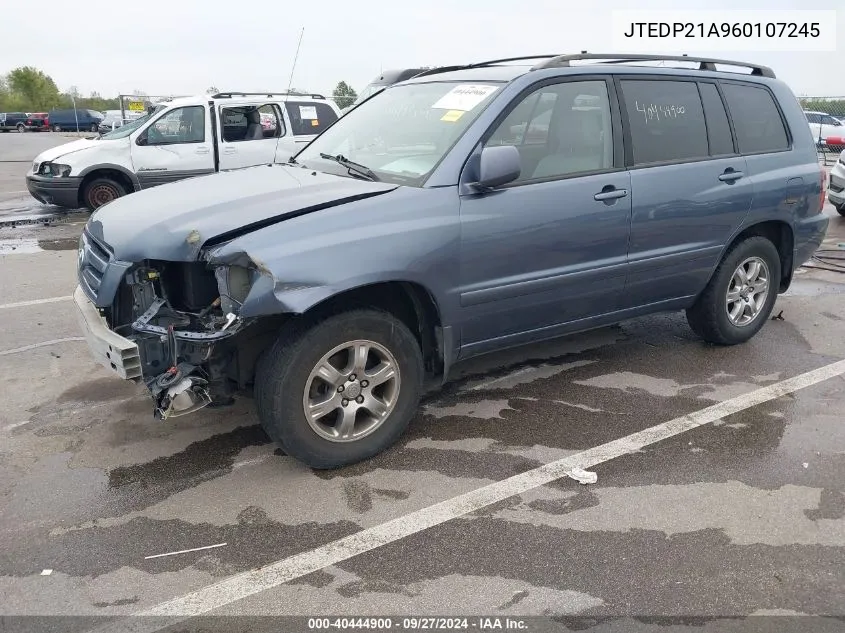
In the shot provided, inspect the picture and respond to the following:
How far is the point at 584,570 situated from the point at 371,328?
4.51 feet

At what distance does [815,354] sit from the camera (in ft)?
16.4

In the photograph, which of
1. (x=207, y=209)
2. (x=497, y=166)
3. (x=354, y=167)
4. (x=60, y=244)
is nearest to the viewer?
(x=207, y=209)

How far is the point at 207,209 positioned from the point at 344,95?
1639 centimetres

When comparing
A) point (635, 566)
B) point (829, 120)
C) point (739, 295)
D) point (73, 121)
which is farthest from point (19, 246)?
point (73, 121)

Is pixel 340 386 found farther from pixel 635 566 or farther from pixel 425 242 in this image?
Answer: pixel 635 566

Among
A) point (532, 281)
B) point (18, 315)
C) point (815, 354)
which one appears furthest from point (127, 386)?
point (815, 354)

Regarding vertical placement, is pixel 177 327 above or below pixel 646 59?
below

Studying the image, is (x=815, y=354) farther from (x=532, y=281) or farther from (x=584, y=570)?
(x=584, y=570)

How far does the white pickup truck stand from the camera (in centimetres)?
1073

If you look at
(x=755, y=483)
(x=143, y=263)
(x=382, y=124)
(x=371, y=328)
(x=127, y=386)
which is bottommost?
(x=755, y=483)

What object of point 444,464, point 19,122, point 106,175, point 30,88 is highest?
point 30,88

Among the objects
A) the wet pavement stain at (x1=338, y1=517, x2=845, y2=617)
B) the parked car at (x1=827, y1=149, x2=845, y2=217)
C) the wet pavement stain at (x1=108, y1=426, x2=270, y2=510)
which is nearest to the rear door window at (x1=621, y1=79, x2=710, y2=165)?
the wet pavement stain at (x1=338, y1=517, x2=845, y2=617)

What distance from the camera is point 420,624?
2422 mm

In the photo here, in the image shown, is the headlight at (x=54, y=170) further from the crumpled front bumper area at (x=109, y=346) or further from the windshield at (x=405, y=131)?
the crumpled front bumper area at (x=109, y=346)
